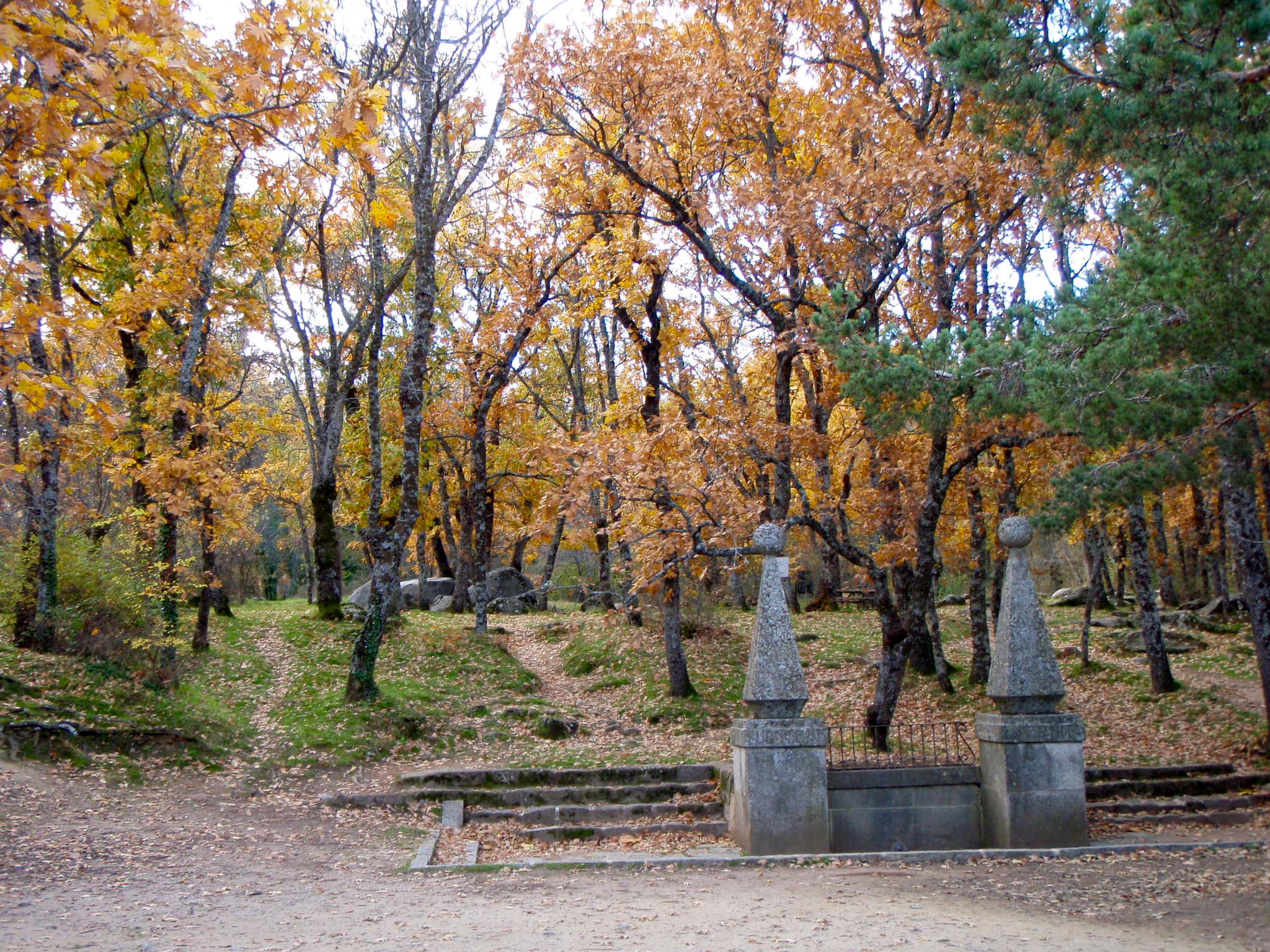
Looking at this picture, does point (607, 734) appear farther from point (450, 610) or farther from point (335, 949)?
point (450, 610)

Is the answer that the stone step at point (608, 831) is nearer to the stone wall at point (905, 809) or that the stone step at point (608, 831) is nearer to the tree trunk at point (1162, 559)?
the stone wall at point (905, 809)

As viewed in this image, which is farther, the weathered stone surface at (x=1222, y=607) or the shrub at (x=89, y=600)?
the weathered stone surface at (x=1222, y=607)

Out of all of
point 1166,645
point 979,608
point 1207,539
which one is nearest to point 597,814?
point 979,608

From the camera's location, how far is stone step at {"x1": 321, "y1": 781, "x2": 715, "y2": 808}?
11.1 m

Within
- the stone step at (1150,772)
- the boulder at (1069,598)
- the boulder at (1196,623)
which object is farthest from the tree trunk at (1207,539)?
the stone step at (1150,772)

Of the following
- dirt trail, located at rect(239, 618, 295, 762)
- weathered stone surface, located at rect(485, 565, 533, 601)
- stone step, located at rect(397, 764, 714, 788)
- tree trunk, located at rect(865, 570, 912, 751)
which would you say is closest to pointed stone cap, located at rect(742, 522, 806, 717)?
tree trunk, located at rect(865, 570, 912, 751)

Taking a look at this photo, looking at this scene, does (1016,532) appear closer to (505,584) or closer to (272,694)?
(272,694)

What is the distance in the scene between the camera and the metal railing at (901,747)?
31.6 ft

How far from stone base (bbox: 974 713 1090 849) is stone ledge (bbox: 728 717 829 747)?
6.05ft

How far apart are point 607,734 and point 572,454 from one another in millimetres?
5202

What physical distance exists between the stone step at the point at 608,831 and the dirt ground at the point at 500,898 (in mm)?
1449

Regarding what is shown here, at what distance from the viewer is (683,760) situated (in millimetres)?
12531

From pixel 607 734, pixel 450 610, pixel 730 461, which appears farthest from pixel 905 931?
pixel 450 610

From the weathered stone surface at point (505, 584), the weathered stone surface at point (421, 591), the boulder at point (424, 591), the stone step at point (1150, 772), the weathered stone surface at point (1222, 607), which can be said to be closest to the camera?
the stone step at point (1150, 772)
